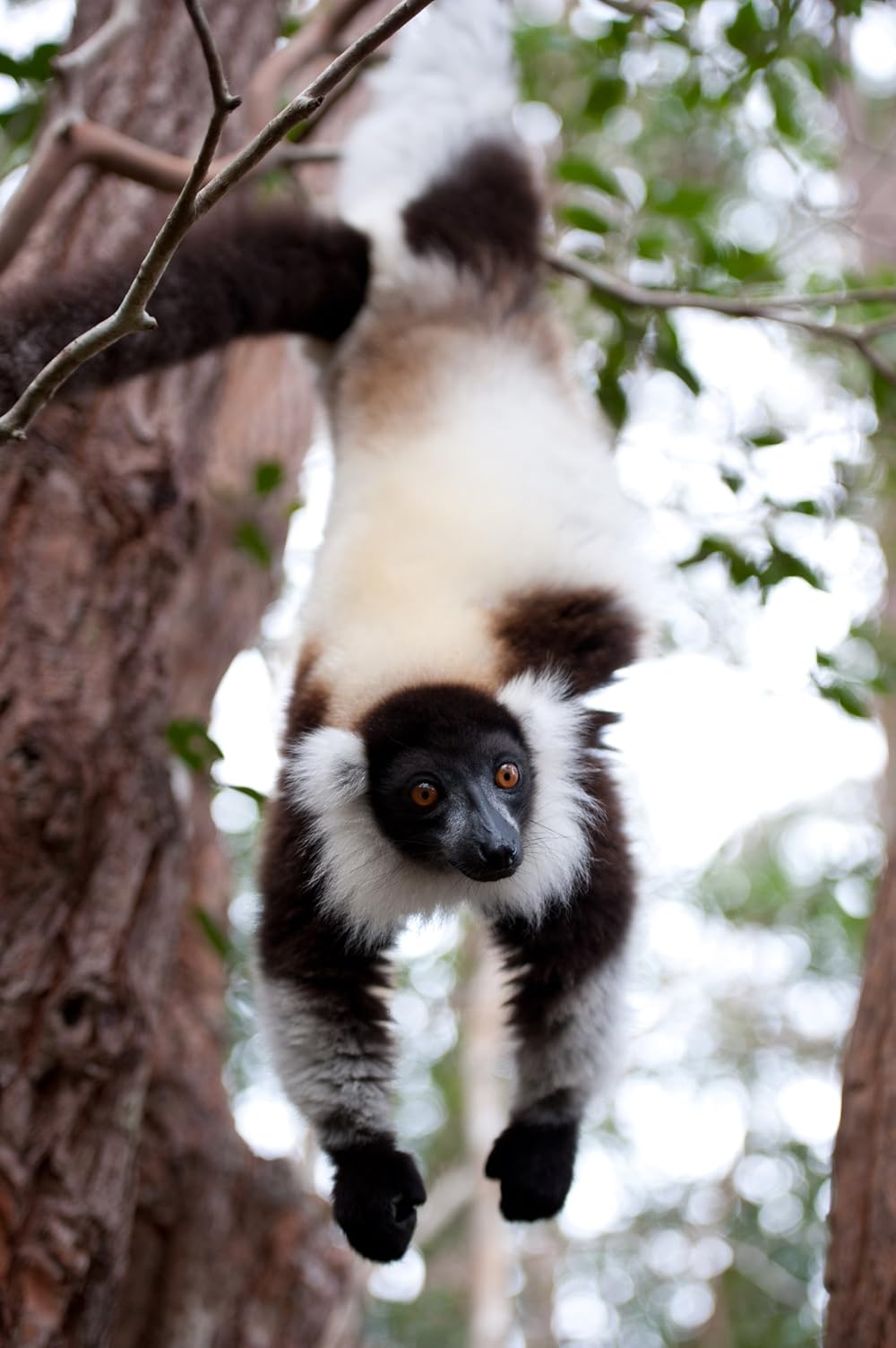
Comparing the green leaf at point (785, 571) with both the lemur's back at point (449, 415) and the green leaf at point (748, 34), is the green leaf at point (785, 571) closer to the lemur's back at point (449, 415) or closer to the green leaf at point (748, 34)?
the lemur's back at point (449, 415)

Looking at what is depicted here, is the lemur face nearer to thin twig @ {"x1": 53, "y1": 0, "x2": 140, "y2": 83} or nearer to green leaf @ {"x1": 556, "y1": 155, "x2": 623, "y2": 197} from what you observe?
thin twig @ {"x1": 53, "y1": 0, "x2": 140, "y2": 83}

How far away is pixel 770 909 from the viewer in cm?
997

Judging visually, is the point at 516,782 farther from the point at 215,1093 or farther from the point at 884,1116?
the point at 215,1093

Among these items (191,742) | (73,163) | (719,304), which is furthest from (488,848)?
(73,163)

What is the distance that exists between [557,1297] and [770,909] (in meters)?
4.91

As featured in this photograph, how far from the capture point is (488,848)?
238 centimetres

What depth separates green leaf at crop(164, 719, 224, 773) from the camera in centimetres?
338

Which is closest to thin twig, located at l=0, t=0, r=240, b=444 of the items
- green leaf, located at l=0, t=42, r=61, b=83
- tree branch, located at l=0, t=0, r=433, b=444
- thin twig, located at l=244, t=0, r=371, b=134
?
tree branch, located at l=0, t=0, r=433, b=444

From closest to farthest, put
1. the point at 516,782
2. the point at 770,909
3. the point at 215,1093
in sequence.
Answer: the point at 516,782 → the point at 215,1093 → the point at 770,909

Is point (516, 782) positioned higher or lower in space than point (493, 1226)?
higher

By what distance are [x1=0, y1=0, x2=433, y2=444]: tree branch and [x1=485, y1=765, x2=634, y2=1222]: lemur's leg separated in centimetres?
156

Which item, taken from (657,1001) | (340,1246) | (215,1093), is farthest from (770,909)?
(215,1093)

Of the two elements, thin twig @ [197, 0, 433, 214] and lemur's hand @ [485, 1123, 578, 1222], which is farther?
lemur's hand @ [485, 1123, 578, 1222]

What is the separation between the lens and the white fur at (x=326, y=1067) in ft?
9.29
